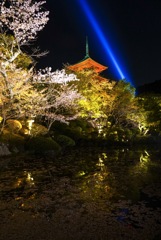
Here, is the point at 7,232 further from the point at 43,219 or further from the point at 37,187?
the point at 37,187

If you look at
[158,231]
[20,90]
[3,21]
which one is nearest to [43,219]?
[158,231]

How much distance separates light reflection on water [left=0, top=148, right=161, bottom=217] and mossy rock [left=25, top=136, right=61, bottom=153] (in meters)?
4.71

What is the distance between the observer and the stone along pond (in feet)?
18.3

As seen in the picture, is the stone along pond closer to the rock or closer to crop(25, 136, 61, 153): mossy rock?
the rock

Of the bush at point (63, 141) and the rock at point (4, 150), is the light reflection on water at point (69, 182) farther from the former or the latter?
the bush at point (63, 141)

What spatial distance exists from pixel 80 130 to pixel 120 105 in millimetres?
7954

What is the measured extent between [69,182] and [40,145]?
32.1 ft

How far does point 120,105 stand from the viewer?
32.7 m

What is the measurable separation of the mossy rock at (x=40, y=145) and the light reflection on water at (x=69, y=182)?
4714 mm

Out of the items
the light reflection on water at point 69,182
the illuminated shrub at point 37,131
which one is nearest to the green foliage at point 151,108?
the illuminated shrub at point 37,131

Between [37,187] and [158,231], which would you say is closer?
[158,231]

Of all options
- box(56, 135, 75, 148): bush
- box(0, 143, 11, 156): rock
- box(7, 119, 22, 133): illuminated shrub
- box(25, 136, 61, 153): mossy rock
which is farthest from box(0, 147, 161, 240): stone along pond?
box(56, 135, 75, 148): bush

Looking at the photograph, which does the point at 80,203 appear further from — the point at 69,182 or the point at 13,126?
the point at 13,126

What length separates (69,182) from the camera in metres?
10.1
